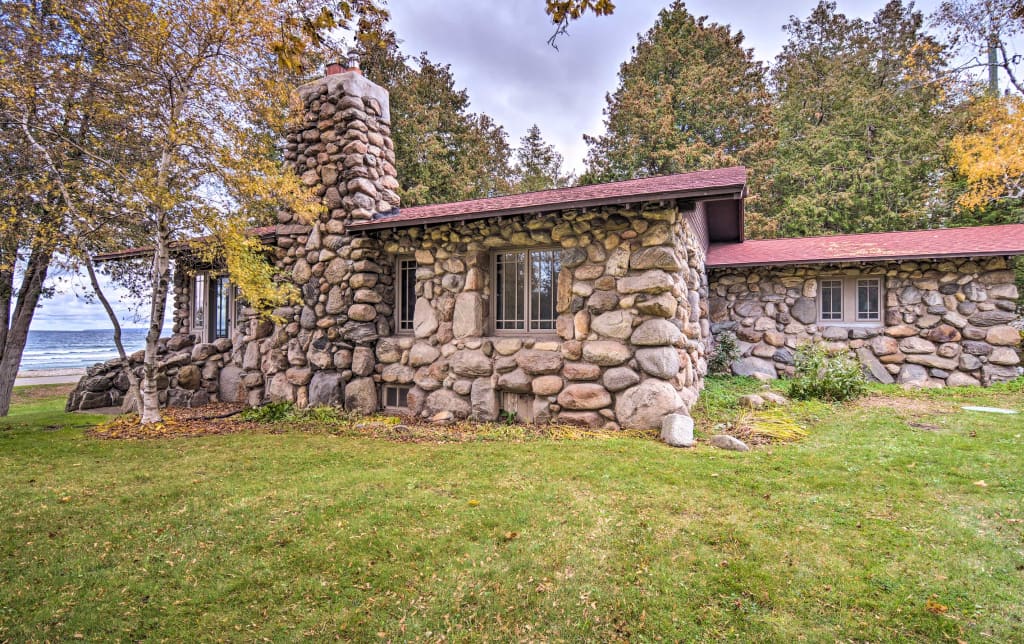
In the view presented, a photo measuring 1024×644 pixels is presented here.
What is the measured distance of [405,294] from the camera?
317 inches

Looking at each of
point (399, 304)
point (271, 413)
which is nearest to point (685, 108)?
point (399, 304)

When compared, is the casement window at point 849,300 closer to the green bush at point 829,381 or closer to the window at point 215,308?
the green bush at point 829,381

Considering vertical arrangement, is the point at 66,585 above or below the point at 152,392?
below

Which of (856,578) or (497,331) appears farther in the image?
(497,331)

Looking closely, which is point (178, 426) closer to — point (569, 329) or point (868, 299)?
point (569, 329)

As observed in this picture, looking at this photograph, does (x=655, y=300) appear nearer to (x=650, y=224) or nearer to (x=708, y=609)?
(x=650, y=224)

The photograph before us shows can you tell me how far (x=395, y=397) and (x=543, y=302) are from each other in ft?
9.50

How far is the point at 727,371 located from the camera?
10.2m

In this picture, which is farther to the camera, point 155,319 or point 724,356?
point 724,356

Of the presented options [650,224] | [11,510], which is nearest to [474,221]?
[650,224]

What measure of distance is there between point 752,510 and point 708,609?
1388mm

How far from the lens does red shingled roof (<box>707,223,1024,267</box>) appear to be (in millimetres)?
8594

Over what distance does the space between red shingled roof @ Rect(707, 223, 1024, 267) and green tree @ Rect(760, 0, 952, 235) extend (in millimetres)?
6464

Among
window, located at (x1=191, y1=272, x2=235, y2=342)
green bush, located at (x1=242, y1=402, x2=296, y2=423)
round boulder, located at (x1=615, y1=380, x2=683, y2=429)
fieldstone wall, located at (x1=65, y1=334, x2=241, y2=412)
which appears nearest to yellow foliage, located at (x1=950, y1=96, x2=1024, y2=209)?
round boulder, located at (x1=615, y1=380, x2=683, y2=429)
